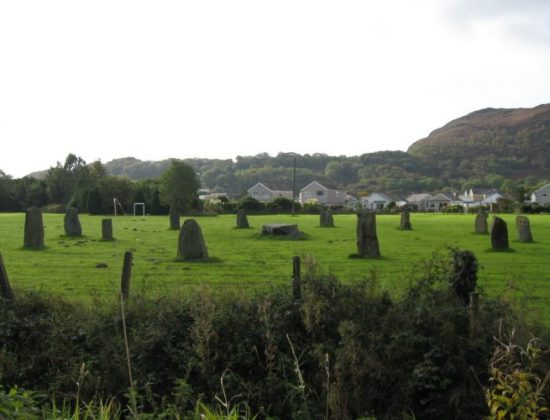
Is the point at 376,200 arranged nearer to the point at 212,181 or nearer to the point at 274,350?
the point at 212,181

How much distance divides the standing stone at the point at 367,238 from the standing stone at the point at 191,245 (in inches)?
215

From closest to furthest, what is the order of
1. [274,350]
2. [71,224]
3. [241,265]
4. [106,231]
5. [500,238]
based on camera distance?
[274,350] < [241,265] < [500,238] < [106,231] < [71,224]

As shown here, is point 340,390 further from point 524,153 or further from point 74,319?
point 524,153

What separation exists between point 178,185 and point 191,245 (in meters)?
47.0

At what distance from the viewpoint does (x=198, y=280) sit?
14.5 m

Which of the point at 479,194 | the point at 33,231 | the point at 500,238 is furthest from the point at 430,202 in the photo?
the point at 33,231

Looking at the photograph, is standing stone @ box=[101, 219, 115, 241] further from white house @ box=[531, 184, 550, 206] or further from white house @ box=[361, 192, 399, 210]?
white house @ box=[361, 192, 399, 210]

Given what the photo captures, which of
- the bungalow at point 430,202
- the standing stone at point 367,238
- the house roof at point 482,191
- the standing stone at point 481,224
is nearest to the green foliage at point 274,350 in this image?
the standing stone at point 367,238

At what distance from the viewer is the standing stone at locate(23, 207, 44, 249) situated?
23.1 meters

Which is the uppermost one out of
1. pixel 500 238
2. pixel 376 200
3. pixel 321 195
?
pixel 321 195

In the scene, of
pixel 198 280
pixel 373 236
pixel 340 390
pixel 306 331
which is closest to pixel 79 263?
pixel 198 280

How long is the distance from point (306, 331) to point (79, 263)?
11.6m

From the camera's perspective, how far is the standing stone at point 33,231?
23125 mm

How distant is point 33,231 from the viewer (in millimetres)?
23234
